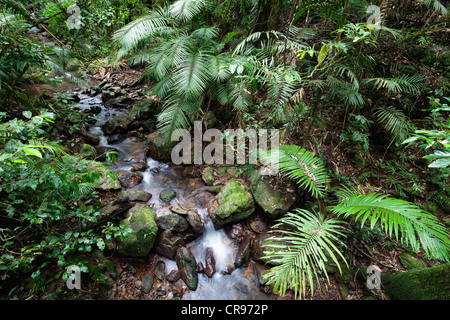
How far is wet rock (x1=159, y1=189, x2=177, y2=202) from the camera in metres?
3.13

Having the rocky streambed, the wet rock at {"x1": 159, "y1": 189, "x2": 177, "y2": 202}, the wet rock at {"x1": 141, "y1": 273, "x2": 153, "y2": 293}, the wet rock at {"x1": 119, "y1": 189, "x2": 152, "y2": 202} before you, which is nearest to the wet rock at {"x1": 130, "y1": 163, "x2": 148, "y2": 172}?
the rocky streambed

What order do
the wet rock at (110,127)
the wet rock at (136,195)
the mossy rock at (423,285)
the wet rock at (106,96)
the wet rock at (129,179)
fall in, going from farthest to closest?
1. the wet rock at (106,96)
2. the wet rock at (110,127)
3. the wet rock at (129,179)
4. the wet rock at (136,195)
5. the mossy rock at (423,285)

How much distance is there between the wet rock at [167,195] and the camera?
3.13 meters

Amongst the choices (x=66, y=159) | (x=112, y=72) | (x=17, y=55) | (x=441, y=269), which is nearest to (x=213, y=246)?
(x=66, y=159)

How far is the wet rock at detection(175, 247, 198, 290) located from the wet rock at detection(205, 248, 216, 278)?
0.15 m

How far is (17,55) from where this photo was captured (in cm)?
231

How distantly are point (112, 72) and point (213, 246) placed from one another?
6251 mm

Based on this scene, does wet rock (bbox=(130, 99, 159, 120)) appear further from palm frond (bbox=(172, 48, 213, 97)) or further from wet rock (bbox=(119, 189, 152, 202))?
wet rock (bbox=(119, 189, 152, 202))

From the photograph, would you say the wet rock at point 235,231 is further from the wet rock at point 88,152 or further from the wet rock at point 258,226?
the wet rock at point 88,152

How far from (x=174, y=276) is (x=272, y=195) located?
63.1 inches

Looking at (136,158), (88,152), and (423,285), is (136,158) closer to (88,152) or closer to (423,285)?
(88,152)

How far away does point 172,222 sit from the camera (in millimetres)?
2686

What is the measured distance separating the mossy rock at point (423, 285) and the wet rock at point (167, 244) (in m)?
2.41

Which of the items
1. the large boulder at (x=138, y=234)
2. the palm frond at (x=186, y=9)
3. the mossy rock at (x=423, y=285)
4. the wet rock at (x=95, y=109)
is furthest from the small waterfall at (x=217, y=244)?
the wet rock at (x=95, y=109)
